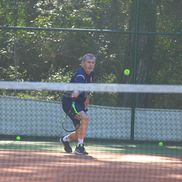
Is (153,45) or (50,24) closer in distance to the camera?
(153,45)

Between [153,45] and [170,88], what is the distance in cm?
614

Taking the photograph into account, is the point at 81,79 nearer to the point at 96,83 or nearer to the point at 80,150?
the point at 96,83

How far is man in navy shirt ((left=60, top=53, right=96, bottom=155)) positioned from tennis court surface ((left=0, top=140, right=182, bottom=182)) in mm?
269

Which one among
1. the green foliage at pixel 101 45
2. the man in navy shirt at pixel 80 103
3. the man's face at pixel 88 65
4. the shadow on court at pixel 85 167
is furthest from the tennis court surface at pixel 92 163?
the green foliage at pixel 101 45

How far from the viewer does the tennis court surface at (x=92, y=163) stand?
24.7 feet

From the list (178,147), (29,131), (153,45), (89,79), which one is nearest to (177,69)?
(153,45)

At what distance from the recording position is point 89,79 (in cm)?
973

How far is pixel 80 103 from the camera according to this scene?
991 cm

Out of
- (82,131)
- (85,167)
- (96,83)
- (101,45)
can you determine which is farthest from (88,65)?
(101,45)

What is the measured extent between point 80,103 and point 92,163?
1.27 m

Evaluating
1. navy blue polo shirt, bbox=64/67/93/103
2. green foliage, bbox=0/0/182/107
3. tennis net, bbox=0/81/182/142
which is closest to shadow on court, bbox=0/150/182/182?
navy blue polo shirt, bbox=64/67/93/103

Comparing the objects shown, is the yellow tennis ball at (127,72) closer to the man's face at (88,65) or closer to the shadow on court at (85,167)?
the shadow on court at (85,167)

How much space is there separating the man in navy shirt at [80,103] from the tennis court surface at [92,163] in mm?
269

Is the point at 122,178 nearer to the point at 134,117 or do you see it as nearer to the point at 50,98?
the point at 134,117
